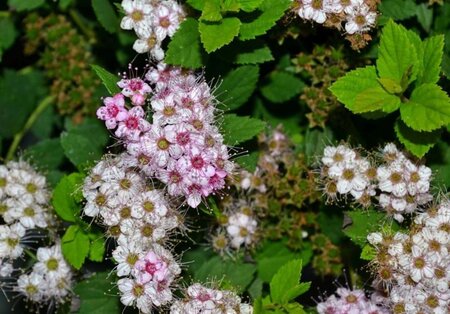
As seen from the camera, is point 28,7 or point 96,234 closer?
point 96,234

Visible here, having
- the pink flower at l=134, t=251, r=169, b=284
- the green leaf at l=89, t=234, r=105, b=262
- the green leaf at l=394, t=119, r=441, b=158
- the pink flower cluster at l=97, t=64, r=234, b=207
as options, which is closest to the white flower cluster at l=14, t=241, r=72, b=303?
the green leaf at l=89, t=234, r=105, b=262

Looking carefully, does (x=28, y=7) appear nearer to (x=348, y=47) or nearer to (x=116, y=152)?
(x=116, y=152)

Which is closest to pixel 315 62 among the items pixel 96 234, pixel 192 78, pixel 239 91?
pixel 239 91

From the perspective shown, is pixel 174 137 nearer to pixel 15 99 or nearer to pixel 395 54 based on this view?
pixel 395 54

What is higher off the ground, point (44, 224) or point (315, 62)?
point (315, 62)

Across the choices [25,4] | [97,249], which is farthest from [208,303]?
[25,4]

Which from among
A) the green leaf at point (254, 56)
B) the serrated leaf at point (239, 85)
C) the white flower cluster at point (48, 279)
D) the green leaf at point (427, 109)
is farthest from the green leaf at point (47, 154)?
the green leaf at point (427, 109)

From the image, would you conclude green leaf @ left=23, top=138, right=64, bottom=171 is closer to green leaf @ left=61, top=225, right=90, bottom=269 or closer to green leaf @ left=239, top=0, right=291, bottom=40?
green leaf @ left=61, top=225, right=90, bottom=269
